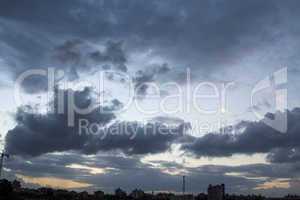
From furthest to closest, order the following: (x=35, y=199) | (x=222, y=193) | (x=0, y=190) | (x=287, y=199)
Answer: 1. (x=287, y=199)
2. (x=35, y=199)
3. (x=0, y=190)
4. (x=222, y=193)

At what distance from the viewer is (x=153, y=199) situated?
500 feet

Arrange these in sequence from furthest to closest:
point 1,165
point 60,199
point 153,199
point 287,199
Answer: point 153,199 → point 287,199 → point 60,199 → point 1,165

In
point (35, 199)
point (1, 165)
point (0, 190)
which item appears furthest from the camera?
point (35, 199)

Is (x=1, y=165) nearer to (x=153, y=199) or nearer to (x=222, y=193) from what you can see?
(x=222, y=193)

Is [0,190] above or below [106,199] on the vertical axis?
above

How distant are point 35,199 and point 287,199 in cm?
7423

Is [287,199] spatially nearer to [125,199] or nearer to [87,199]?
[125,199]

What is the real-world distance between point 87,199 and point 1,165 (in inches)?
2540

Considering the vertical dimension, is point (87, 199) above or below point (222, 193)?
below

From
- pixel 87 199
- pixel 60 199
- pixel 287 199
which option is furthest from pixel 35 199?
pixel 287 199

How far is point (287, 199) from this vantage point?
137 metres

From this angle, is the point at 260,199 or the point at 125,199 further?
the point at 260,199

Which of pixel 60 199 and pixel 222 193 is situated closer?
pixel 222 193

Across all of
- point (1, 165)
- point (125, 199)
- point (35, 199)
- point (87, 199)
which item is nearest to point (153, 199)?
point (125, 199)
